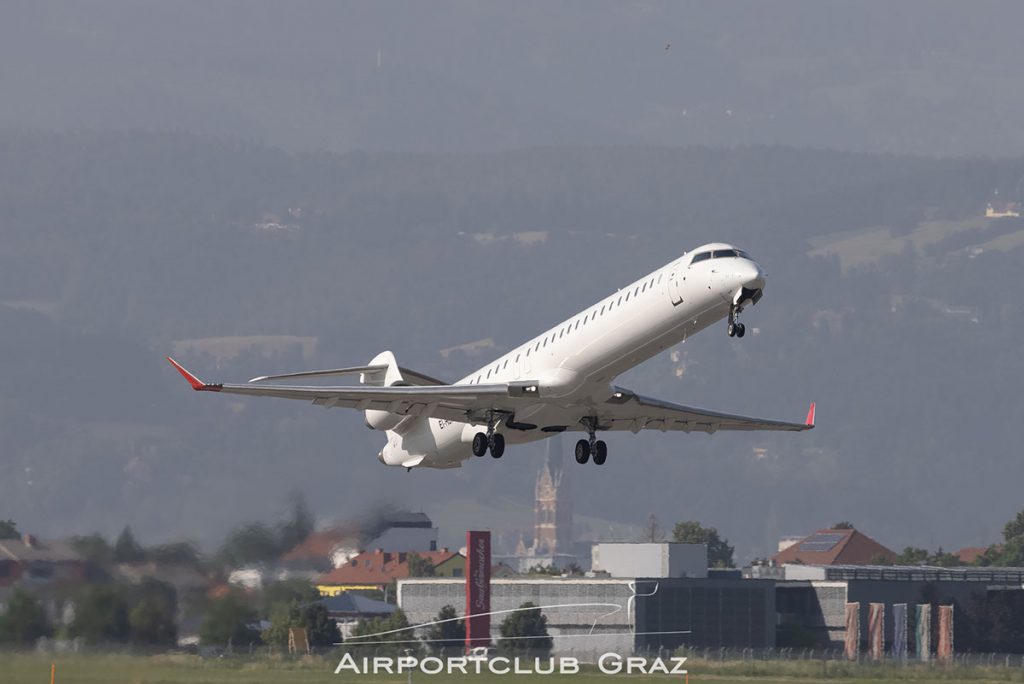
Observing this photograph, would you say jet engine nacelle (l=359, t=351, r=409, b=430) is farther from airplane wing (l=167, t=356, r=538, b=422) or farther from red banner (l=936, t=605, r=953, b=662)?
red banner (l=936, t=605, r=953, b=662)

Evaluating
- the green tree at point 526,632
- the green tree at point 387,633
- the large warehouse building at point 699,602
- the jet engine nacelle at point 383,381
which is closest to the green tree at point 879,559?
the large warehouse building at point 699,602

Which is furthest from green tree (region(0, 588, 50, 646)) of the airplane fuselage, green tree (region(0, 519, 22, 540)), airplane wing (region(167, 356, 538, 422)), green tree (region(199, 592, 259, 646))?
the airplane fuselage

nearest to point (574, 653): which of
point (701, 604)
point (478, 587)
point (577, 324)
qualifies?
point (478, 587)

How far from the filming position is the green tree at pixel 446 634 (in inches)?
2958

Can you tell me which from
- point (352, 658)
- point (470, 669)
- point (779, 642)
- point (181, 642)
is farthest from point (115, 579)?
point (779, 642)

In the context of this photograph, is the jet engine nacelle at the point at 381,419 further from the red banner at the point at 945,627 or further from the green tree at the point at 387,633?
the red banner at the point at 945,627

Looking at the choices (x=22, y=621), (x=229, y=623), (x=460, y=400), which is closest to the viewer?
(x=460, y=400)

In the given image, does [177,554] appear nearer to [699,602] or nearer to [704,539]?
[699,602]

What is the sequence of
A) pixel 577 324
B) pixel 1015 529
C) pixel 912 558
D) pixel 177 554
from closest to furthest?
pixel 577 324, pixel 177 554, pixel 912 558, pixel 1015 529

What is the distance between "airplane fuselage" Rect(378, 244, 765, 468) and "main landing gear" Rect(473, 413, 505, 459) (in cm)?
27

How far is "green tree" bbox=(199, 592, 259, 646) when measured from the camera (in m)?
65.2

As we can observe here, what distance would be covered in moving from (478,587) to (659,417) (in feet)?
82.3

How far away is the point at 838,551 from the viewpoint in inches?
6993

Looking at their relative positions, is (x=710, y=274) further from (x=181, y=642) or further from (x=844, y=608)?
(x=844, y=608)
